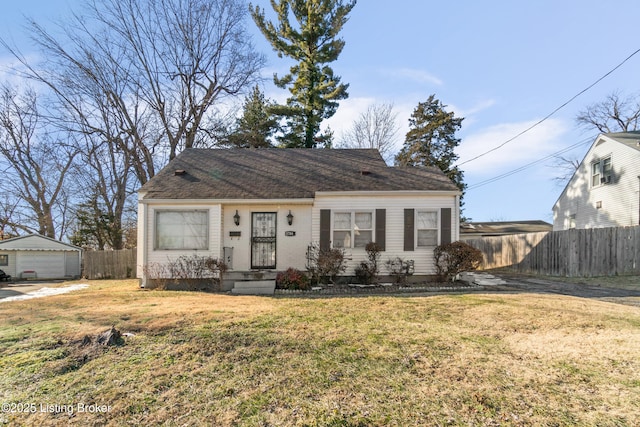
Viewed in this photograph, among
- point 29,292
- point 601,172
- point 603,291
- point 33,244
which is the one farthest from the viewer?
point 601,172

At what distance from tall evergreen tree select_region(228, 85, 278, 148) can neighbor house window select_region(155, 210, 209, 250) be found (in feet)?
43.1

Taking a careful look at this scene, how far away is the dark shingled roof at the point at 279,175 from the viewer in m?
10.3

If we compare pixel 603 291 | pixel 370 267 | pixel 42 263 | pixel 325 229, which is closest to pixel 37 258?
pixel 42 263

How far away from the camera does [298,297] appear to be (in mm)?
8016

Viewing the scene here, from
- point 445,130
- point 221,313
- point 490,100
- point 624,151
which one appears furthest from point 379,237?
point 445,130

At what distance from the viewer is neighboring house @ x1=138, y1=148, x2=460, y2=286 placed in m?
9.88

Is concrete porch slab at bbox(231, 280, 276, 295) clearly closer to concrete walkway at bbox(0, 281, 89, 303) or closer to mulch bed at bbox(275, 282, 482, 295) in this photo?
mulch bed at bbox(275, 282, 482, 295)

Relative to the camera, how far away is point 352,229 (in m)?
10.2

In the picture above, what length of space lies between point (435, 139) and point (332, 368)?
2467cm

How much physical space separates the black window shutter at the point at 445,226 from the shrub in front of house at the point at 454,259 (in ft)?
0.78

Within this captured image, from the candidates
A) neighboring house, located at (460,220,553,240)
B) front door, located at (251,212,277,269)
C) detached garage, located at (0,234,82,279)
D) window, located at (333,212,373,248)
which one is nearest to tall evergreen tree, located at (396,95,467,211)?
neighboring house, located at (460,220,553,240)

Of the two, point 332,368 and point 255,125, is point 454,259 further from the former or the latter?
point 255,125

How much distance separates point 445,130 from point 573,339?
23040 millimetres

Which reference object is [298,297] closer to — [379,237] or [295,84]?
[379,237]
